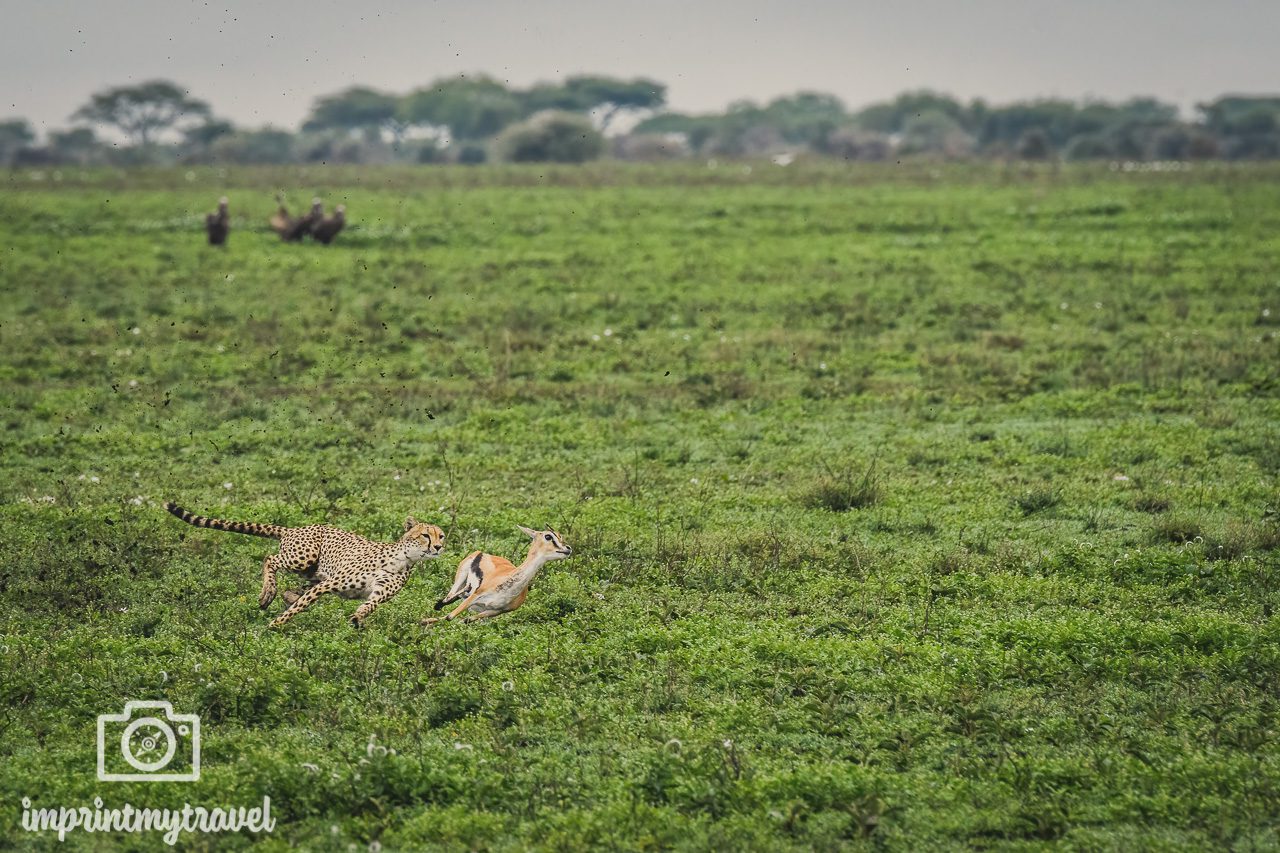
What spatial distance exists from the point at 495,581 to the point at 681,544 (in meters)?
2.52

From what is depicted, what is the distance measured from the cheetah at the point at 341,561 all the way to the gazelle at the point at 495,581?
324 millimetres

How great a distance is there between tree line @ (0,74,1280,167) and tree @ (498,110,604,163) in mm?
98

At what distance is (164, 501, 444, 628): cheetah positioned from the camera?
9898mm

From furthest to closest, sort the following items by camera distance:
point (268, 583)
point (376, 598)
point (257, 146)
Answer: point (257, 146), point (268, 583), point (376, 598)

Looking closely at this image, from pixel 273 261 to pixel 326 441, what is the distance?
49.2 feet

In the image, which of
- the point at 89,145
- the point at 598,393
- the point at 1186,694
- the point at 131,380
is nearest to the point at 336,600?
the point at 1186,694

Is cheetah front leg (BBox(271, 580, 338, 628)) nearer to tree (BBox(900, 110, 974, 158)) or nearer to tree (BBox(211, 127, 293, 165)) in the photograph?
tree (BBox(211, 127, 293, 165))

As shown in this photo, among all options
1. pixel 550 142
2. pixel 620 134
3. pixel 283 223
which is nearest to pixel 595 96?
pixel 620 134

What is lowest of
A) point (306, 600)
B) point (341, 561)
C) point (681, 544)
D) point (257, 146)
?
point (681, 544)

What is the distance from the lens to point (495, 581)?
9977mm

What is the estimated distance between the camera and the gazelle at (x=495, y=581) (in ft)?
32.1

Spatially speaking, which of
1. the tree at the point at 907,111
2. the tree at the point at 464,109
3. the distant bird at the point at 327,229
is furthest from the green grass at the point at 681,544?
the tree at the point at 907,111

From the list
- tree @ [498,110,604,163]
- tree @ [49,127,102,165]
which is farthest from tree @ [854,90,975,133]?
tree @ [49,127,102,165]

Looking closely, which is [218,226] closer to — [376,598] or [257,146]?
[376,598]
